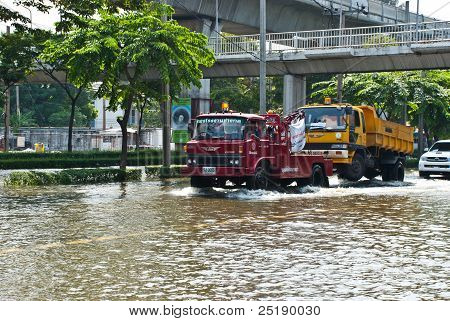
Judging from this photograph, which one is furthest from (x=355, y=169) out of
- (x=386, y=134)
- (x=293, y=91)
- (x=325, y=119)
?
(x=293, y=91)

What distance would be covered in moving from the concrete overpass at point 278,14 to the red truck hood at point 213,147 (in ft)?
77.4

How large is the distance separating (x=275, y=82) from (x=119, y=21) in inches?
1755

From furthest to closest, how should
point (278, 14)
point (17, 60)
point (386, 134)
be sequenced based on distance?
point (278, 14) → point (17, 60) → point (386, 134)

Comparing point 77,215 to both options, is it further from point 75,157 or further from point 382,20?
point 382,20

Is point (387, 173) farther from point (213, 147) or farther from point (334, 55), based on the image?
point (334, 55)

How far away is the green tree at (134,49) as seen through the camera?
30359 millimetres

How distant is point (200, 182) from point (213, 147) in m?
1.89

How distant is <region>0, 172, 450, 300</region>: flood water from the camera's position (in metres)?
9.42

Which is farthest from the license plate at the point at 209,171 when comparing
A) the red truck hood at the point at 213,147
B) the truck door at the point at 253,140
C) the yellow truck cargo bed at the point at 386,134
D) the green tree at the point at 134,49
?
the yellow truck cargo bed at the point at 386,134

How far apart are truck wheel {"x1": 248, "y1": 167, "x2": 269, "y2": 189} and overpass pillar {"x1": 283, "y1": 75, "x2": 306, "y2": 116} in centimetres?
2383

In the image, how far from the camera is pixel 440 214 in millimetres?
18547

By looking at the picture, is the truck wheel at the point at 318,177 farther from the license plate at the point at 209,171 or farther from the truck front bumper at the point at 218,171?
the license plate at the point at 209,171

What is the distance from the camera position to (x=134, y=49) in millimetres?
30203
